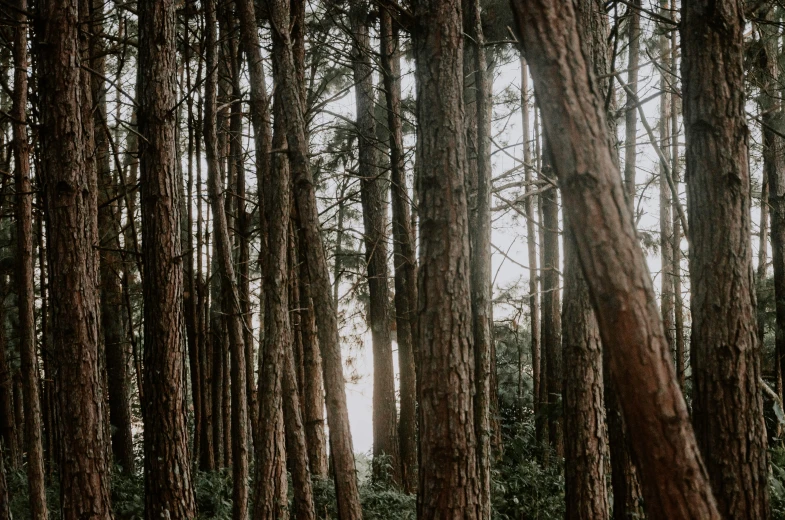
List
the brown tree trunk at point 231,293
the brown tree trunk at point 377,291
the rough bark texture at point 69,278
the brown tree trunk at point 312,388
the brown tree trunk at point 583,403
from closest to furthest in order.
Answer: the rough bark texture at point 69,278 < the brown tree trunk at point 583,403 < the brown tree trunk at point 231,293 < the brown tree trunk at point 312,388 < the brown tree trunk at point 377,291

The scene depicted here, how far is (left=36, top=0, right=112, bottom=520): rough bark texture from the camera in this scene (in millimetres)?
5688

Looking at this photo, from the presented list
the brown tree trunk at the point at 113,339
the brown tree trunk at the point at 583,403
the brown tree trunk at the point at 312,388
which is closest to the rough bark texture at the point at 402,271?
the brown tree trunk at the point at 312,388

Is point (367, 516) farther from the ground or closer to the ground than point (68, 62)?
closer to the ground

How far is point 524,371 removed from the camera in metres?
20.6

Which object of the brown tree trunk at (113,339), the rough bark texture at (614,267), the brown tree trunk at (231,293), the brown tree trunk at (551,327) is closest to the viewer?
the rough bark texture at (614,267)

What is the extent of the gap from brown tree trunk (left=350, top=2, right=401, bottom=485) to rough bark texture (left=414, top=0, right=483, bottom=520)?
652 centimetres

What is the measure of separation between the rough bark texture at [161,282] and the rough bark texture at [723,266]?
4263 millimetres

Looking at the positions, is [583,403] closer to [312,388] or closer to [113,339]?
[312,388]

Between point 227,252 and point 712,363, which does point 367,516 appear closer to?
point 227,252

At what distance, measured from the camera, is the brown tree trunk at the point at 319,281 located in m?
7.08

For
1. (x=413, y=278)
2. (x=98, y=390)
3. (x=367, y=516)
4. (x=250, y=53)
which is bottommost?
(x=367, y=516)

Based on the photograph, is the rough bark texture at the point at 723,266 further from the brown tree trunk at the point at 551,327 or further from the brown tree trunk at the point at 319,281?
the brown tree trunk at the point at 551,327

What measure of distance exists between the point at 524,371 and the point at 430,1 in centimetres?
1650

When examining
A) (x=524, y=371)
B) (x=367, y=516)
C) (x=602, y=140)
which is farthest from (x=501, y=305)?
(x=602, y=140)
